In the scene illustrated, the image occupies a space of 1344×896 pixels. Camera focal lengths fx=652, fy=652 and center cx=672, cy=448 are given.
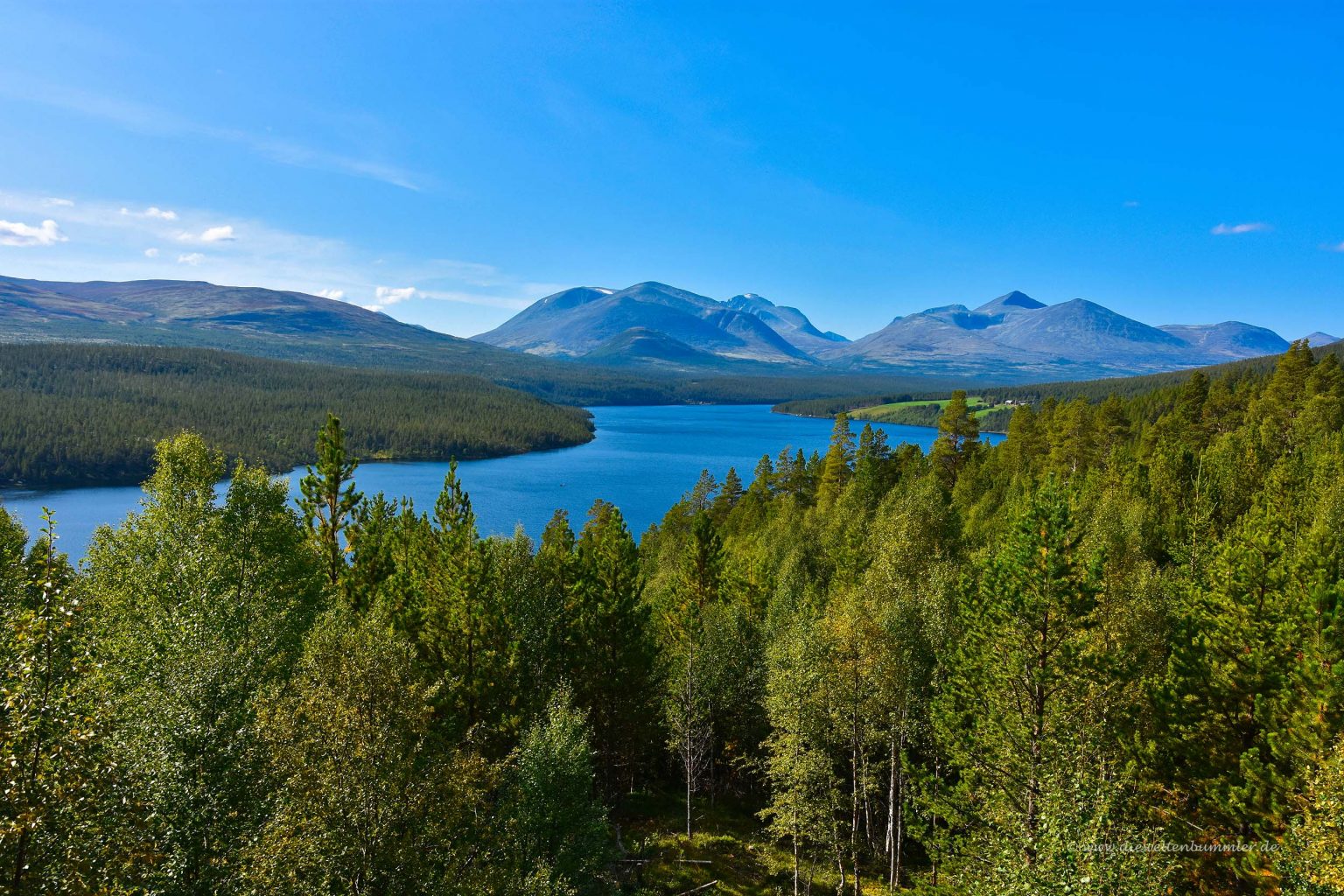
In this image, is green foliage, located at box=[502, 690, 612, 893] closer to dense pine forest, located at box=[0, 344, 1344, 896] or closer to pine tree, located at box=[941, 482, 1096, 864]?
dense pine forest, located at box=[0, 344, 1344, 896]

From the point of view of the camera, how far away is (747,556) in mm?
56156

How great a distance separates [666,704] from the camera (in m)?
32.2

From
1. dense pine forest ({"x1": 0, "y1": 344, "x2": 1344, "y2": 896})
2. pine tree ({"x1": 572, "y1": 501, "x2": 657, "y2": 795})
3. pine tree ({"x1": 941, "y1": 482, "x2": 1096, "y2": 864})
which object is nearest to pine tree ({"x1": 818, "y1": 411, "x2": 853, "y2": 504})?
dense pine forest ({"x1": 0, "y1": 344, "x2": 1344, "y2": 896})

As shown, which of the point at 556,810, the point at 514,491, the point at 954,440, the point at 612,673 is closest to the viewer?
the point at 556,810

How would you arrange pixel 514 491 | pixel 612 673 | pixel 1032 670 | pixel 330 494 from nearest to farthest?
1. pixel 1032 670
2. pixel 612 673
3. pixel 330 494
4. pixel 514 491

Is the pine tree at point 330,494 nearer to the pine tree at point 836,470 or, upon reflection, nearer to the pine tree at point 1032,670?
the pine tree at point 1032,670

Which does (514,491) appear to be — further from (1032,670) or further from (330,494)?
(1032,670)

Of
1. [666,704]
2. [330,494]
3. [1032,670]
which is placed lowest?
[666,704]

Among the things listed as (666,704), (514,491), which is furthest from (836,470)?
(514,491)

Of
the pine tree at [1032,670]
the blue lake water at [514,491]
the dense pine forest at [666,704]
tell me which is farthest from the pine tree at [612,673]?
the blue lake water at [514,491]

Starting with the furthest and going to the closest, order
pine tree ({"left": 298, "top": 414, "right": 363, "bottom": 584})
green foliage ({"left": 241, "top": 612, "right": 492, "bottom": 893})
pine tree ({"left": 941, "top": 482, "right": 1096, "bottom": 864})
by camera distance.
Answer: pine tree ({"left": 298, "top": 414, "right": 363, "bottom": 584})
pine tree ({"left": 941, "top": 482, "right": 1096, "bottom": 864})
green foliage ({"left": 241, "top": 612, "right": 492, "bottom": 893})

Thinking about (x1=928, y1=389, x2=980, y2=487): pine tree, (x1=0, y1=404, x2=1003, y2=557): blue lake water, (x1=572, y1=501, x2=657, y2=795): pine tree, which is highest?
(x1=928, y1=389, x2=980, y2=487): pine tree

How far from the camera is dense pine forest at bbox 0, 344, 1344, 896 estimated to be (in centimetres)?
1308

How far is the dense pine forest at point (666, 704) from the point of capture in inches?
515
